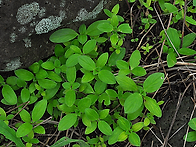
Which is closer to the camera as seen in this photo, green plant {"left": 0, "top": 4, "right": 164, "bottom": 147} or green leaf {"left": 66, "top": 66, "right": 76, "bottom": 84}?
green plant {"left": 0, "top": 4, "right": 164, "bottom": 147}

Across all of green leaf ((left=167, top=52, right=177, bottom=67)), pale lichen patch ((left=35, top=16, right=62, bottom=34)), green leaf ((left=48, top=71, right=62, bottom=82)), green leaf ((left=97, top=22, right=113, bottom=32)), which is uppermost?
pale lichen patch ((left=35, top=16, right=62, bottom=34))

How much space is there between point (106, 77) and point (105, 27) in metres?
0.44

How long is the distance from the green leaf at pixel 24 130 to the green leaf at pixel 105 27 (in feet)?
3.31

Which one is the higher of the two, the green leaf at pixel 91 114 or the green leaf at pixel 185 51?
the green leaf at pixel 185 51

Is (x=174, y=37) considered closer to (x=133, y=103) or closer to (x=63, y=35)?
(x=133, y=103)

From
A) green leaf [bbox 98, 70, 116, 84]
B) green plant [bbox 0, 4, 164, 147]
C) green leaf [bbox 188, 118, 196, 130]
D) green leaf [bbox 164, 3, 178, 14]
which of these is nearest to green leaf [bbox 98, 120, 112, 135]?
green plant [bbox 0, 4, 164, 147]

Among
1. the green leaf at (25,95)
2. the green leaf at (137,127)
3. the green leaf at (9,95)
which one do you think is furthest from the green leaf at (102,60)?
the green leaf at (9,95)

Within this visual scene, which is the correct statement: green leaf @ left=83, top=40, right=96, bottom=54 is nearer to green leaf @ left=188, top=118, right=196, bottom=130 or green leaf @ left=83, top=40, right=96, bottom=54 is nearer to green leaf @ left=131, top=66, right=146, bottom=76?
green leaf @ left=131, top=66, right=146, bottom=76

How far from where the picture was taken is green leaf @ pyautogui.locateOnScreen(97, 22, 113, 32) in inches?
66.1

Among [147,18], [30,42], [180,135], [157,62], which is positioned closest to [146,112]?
[180,135]

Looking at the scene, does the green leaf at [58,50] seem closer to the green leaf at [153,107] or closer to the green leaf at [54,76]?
the green leaf at [54,76]

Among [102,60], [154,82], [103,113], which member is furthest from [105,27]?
[103,113]

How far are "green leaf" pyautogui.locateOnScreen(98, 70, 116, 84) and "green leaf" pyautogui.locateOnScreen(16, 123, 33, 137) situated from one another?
0.71m

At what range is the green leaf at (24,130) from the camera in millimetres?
1539
